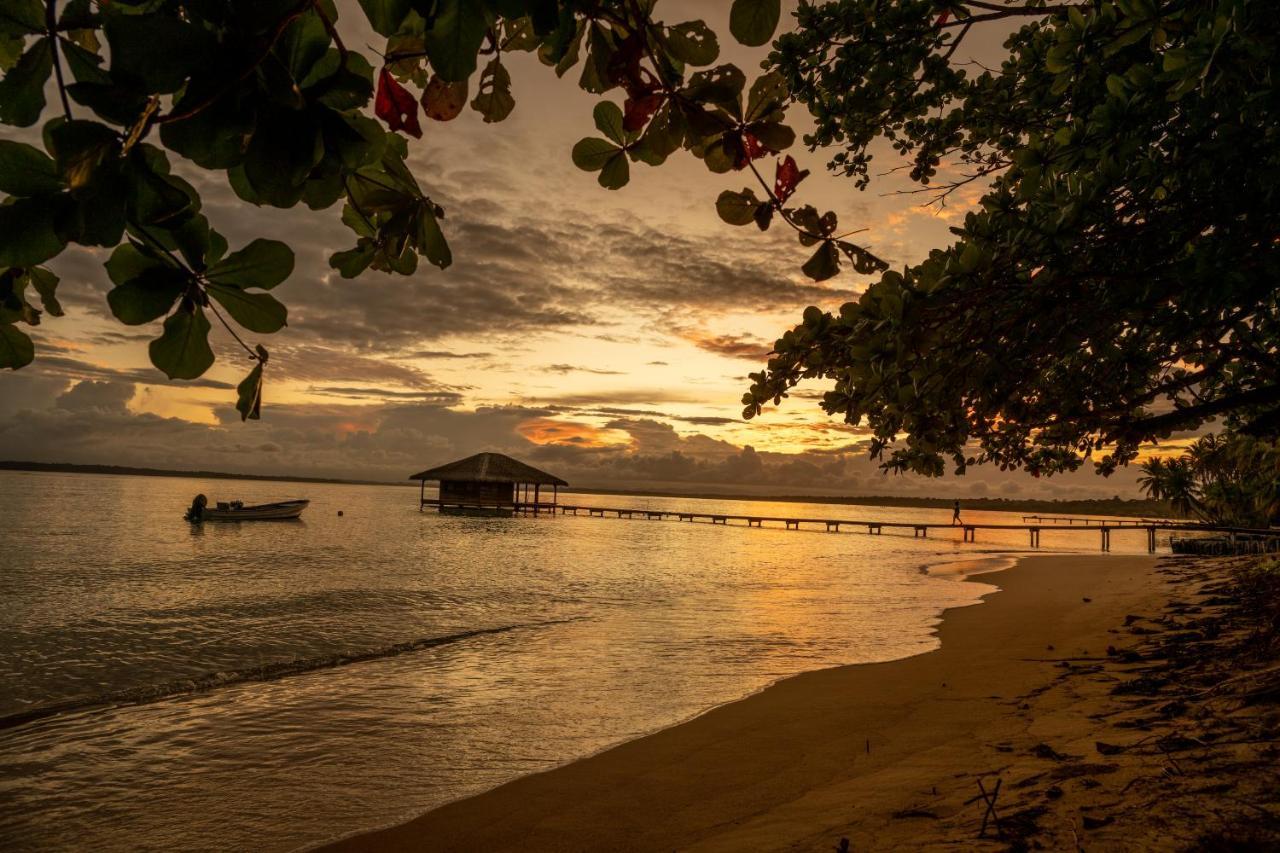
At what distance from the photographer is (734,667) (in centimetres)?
940

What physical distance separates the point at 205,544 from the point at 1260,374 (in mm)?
39486

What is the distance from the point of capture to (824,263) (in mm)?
1356

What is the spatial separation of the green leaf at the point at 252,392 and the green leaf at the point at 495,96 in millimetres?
788

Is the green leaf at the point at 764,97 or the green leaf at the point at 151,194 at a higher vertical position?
the green leaf at the point at 764,97

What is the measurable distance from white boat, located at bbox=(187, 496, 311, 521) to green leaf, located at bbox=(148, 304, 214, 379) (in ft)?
177

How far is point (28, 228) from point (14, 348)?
0.86 metres

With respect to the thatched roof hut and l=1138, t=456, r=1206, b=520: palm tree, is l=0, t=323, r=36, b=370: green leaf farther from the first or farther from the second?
the thatched roof hut

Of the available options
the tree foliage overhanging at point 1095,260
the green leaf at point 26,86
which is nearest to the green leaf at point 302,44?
the green leaf at point 26,86

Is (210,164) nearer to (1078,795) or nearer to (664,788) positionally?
(1078,795)

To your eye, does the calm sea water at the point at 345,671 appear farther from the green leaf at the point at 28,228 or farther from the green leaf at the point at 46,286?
Answer: the green leaf at the point at 28,228

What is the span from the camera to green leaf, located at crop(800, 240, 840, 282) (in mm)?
1348

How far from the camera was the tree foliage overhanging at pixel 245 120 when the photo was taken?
80 cm

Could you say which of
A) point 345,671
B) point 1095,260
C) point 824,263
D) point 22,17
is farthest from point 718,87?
point 345,671

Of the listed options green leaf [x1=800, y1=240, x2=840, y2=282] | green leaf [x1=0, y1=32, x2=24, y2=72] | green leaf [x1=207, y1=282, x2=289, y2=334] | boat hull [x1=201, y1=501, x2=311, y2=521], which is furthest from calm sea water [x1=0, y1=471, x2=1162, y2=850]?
boat hull [x1=201, y1=501, x2=311, y2=521]
